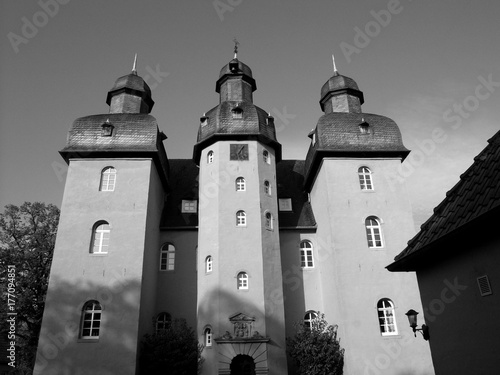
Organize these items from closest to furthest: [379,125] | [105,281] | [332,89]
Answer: [105,281]
[379,125]
[332,89]

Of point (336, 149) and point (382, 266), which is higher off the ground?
point (336, 149)

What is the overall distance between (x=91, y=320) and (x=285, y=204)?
39.6ft

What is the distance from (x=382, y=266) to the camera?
19672 millimetres

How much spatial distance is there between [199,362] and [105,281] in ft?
18.2

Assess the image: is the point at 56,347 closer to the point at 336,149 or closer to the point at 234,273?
the point at 234,273

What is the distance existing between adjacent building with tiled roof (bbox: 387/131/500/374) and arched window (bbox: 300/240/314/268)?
12249mm

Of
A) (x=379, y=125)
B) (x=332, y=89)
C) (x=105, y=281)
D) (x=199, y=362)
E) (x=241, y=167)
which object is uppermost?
(x=332, y=89)

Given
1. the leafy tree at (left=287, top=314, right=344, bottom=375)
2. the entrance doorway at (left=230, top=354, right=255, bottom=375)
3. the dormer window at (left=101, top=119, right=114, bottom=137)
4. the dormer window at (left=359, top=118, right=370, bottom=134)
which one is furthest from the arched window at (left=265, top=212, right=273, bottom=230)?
the dormer window at (left=101, top=119, right=114, bottom=137)

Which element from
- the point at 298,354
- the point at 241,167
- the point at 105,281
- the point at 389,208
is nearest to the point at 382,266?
the point at 389,208

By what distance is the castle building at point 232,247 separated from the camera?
17.9 meters

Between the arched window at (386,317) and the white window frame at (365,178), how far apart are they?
5.75 meters

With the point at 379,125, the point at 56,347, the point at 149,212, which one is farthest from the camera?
the point at 379,125

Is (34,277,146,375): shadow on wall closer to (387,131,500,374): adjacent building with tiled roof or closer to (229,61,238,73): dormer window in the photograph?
(387,131,500,374): adjacent building with tiled roof

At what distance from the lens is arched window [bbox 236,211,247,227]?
20625 millimetres
